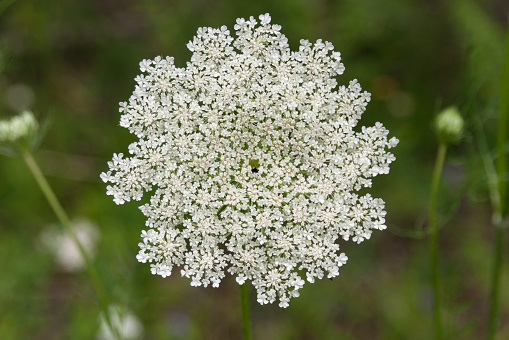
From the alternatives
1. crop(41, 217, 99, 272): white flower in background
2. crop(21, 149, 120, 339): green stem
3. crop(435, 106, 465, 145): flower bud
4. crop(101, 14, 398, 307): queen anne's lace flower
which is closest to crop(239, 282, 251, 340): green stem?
crop(101, 14, 398, 307): queen anne's lace flower

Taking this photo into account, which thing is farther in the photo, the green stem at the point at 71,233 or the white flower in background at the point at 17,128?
the white flower in background at the point at 17,128

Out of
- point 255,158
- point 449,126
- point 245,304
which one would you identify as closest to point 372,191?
point 449,126

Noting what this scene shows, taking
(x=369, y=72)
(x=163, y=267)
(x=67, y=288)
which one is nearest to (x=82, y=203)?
(x=67, y=288)

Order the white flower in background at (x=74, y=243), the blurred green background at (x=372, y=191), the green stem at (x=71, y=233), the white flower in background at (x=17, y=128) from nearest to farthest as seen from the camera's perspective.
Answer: the green stem at (x=71, y=233)
the white flower in background at (x=17, y=128)
the blurred green background at (x=372, y=191)
the white flower in background at (x=74, y=243)

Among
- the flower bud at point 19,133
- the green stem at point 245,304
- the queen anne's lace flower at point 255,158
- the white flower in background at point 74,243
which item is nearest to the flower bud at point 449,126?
the queen anne's lace flower at point 255,158

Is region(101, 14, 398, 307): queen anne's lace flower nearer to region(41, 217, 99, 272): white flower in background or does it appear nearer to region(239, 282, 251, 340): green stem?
region(239, 282, 251, 340): green stem

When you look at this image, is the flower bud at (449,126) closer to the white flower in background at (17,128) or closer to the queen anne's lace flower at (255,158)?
the queen anne's lace flower at (255,158)
